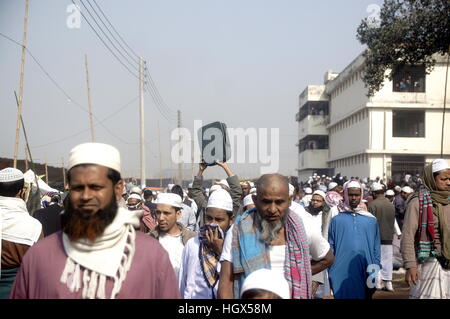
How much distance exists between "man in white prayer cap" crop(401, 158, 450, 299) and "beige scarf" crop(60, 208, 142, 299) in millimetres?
3313

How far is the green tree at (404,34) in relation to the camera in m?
19.2

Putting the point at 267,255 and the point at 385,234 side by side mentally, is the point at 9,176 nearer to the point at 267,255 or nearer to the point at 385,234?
the point at 267,255

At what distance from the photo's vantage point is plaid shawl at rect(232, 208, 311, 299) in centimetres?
356

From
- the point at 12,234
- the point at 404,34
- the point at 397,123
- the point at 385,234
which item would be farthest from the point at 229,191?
the point at 397,123

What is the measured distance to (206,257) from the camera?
15.0 ft

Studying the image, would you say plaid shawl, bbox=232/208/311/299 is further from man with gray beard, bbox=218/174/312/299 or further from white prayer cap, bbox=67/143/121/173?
white prayer cap, bbox=67/143/121/173

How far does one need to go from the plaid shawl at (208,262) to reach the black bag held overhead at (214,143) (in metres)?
2.16

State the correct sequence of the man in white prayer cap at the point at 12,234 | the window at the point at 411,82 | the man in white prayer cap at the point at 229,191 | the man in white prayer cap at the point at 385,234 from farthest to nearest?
1. the window at the point at 411,82
2. the man in white prayer cap at the point at 385,234
3. the man in white prayer cap at the point at 229,191
4. the man in white prayer cap at the point at 12,234

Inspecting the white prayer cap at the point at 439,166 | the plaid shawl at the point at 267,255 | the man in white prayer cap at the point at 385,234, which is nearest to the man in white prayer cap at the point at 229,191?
the white prayer cap at the point at 439,166

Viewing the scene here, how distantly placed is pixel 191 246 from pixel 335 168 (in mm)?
45295

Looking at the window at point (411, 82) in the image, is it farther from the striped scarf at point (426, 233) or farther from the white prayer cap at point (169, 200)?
the white prayer cap at point (169, 200)
